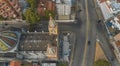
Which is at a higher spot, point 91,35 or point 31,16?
point 31,16

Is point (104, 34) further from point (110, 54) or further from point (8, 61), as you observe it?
point (8, 61)

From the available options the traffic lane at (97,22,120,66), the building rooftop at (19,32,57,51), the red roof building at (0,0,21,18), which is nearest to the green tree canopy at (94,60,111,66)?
the traffic lane at (97,22,120,66)

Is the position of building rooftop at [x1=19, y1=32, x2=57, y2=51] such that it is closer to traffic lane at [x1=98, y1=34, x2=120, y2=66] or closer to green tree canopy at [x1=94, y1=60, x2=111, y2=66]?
green tree canopy at [x1=94, y1=60, x2=111, y2=66]

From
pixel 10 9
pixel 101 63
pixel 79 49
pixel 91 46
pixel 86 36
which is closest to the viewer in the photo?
pixel 101 63

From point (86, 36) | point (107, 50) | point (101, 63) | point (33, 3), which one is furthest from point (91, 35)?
point (33, 3)

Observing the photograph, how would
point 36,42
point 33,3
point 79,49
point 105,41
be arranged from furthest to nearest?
point 33,3 → point 105,41 → point 79,49 → point 36,42

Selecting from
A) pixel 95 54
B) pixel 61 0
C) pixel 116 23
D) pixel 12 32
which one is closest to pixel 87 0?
pixel 61 0

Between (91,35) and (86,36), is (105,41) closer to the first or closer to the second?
Result: (91,35)
